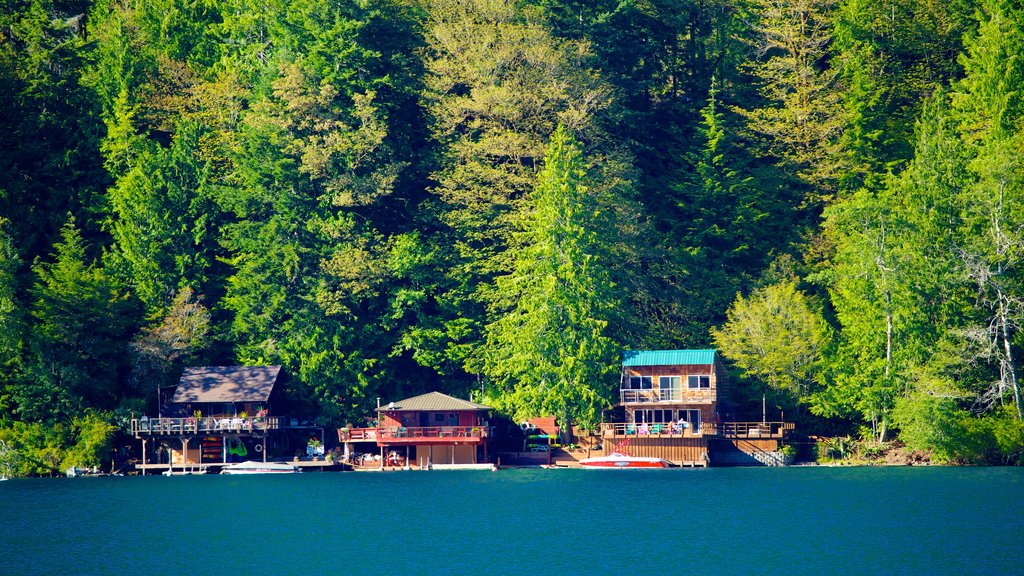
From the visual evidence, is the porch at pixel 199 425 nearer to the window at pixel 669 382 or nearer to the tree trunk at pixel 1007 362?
the window at pixel 669 382

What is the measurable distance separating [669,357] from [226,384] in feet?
80.8

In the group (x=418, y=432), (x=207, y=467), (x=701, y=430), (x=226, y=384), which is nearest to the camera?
(x=701, y=430)

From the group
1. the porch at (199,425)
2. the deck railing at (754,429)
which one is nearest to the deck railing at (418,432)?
the porch at (199,425)

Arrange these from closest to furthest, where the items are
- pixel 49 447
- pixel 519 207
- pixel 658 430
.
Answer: pixel 49 447, pixel 658 430, pixel 519 207

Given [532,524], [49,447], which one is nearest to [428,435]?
[49,447]

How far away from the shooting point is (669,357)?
7181 cm

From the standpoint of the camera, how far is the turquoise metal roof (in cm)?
7112

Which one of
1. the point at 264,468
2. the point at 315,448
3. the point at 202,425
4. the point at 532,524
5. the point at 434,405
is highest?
the point at 434,405

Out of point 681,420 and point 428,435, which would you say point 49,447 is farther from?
Result: point 681,420

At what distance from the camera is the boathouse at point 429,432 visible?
236 ft

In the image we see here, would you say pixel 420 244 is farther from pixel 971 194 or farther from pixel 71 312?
pixel 971 194

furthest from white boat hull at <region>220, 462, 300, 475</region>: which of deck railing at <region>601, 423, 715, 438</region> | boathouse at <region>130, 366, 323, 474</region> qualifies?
deck railing at <region>601, 423, 715, 438</region>

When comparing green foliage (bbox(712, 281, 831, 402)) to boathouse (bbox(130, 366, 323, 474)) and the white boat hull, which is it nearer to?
boathouse (bbox(130, 366, 323, 474))

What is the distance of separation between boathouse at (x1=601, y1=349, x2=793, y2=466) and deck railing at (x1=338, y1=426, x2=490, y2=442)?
23.4 ft
